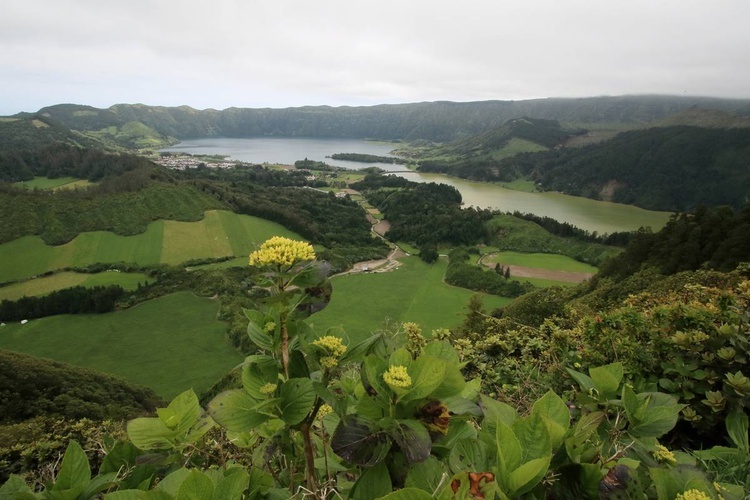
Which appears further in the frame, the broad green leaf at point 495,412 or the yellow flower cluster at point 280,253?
the broad green leaf at point 495,412

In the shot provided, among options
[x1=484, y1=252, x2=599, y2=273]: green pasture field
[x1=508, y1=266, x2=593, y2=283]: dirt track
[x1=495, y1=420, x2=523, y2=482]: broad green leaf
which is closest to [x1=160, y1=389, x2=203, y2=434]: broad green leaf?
[x1=495, y1=420, x2=523, y2=482]: broad green leaf

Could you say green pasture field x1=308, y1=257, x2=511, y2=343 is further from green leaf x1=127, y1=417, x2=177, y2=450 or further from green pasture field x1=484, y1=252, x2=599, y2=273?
green leaf x1=127, y1=417, x2=177, y2=450

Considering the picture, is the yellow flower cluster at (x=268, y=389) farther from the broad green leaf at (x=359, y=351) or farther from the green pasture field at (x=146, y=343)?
the green pasture field at (x=146, y=343)

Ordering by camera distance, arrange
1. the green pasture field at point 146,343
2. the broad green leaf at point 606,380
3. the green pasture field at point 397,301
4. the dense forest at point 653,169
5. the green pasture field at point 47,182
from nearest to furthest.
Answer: the broad green leaf at point 606,380 → the green pasture field at point 146,343 → the green pasture field at point 397,301 → the green pasture field at point 47,182 → the dense forest at point 653,169

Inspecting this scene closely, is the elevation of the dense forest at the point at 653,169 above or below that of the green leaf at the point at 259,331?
below

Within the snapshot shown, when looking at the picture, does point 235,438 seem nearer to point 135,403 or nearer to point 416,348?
point 416,348

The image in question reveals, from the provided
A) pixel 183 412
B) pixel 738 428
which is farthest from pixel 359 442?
pixel 738 428

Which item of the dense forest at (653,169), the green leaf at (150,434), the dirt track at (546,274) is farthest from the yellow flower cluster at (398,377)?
the dense forest at (653,169)
